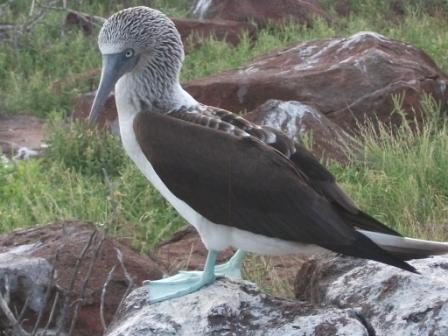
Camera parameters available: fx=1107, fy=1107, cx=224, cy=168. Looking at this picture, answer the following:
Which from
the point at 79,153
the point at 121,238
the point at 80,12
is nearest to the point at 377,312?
the point at 121,238

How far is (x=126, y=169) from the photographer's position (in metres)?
6.43

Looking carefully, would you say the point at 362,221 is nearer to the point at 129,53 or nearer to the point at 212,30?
the point at 129,53

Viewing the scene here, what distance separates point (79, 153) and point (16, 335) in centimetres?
305

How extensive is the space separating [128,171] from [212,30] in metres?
4.68

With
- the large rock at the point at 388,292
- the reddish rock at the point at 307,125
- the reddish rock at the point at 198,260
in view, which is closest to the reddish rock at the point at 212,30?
the reddish rock at the point at 307,125

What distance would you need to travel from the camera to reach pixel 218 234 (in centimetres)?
361

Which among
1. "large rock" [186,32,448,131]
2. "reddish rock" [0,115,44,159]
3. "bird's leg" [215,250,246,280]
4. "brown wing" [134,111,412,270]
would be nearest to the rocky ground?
"bird's leg" [215,250,246,280]

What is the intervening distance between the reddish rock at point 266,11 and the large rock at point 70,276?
6.94 m

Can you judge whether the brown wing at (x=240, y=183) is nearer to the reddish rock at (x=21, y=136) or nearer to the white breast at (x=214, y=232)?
→ the white breast at (x=214, y=232)

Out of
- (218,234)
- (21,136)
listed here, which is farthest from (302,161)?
(21,136)

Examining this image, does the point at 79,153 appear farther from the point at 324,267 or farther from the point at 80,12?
the point at 80,12

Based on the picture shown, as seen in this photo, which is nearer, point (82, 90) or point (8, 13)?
point (82, 90)

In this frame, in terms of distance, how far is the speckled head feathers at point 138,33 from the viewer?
3.74m

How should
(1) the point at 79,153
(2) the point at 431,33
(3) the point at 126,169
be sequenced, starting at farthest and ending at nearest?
(2) the point at 431,33 < (1) the point at 79,153 < (3) the point at 126,169
